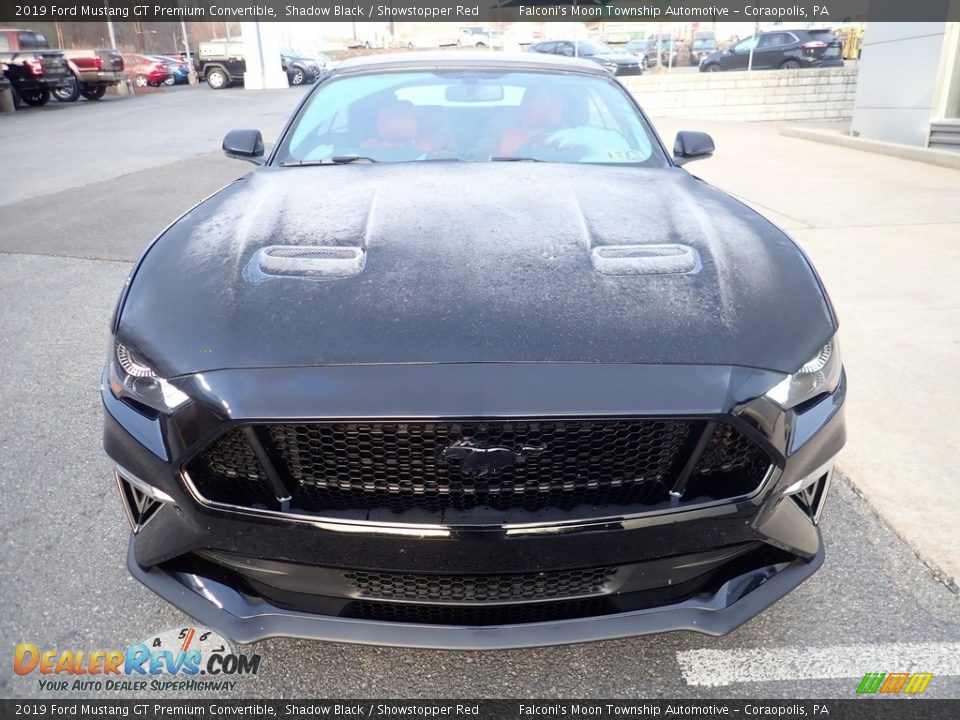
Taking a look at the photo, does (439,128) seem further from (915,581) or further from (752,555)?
(915,581)

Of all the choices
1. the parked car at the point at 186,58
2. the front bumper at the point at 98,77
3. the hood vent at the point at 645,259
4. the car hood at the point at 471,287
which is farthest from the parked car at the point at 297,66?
the hood vent at the point at 645,259

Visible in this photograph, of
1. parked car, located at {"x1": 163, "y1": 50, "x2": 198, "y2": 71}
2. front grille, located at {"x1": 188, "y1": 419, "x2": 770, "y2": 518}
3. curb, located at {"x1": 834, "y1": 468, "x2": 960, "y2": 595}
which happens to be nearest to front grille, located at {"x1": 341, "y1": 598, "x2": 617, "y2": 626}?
front grille, located at {"x1": 188, "y1": 419, "x2": 770, "y2": 518}

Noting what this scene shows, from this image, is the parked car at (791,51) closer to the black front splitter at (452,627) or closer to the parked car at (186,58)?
the black front splitter at (452,627)

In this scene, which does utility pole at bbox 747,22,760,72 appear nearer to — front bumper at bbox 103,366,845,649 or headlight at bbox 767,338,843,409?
headlight at bbox 767,338,843,409

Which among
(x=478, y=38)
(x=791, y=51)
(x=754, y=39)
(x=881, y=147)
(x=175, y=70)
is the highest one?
(x=754, y=39)

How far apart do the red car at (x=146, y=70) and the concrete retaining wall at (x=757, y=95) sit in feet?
70.4

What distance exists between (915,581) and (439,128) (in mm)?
2412

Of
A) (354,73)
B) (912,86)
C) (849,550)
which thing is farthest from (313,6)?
(849,550)

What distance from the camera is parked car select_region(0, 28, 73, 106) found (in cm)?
1925

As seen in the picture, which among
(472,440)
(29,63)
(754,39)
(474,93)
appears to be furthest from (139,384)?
(29,63)

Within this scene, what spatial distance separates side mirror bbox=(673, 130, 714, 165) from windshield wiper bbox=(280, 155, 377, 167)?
4.66 ft

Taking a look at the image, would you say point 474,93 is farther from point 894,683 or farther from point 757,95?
point 757,95

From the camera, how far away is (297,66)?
31.0 meters

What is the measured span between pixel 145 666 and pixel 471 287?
1.33 meters
